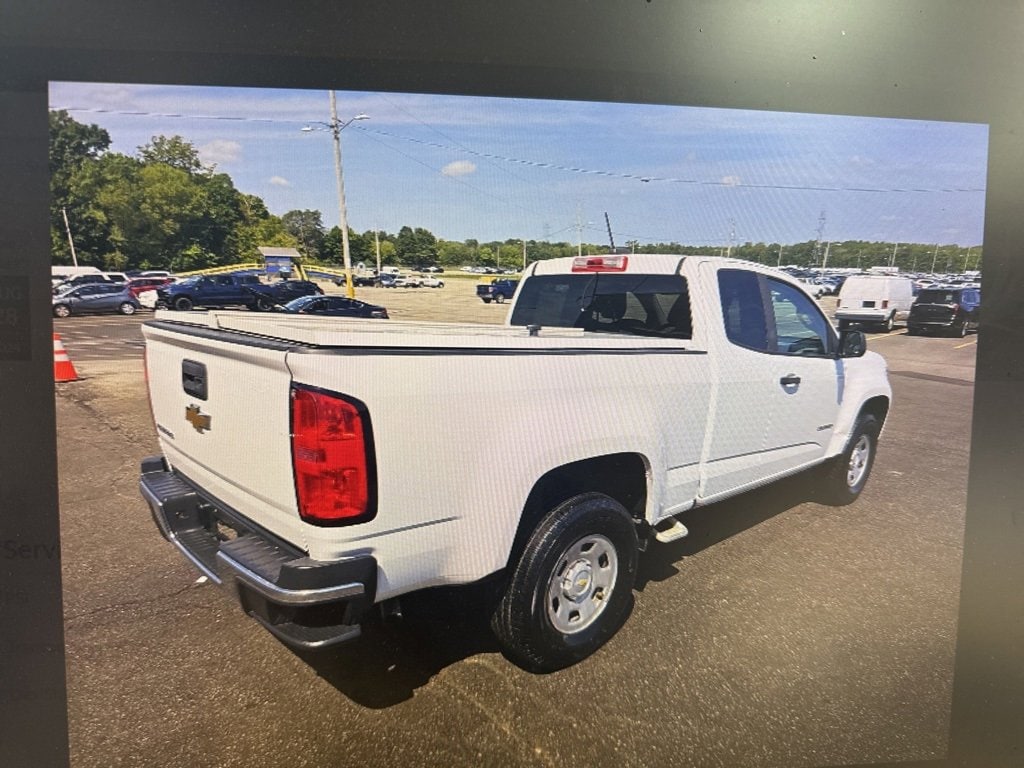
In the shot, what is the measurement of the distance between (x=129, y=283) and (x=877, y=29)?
2952 millimetres

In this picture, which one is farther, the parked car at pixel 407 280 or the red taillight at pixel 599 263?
the red taillight at pixel 599 263

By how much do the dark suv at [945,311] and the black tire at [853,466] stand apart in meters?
0.96

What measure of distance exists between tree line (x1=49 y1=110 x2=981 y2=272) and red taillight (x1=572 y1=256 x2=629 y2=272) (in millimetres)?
827

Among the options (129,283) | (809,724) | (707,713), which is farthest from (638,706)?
(129,283)

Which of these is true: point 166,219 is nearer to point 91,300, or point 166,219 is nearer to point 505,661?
point 91,300

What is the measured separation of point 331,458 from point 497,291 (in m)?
1.33

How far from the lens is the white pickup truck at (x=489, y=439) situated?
151 cm

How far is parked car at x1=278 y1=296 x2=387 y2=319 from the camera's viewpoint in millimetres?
2076

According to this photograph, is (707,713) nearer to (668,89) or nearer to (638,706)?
(638,706)

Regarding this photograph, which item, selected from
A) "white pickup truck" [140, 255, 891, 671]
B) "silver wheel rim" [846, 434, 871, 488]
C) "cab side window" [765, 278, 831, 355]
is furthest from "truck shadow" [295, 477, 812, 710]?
"silver wheel rim" [846, 434, 871, 488]

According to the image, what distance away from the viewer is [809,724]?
1894 mm

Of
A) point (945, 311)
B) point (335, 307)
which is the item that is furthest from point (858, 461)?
point (335, 307)

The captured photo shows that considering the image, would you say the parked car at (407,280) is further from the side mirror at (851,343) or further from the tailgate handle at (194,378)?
the side mirror at (851,343)

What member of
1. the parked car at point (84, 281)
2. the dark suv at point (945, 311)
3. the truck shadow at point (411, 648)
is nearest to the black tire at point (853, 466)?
the dark suv at point (945, 311)
